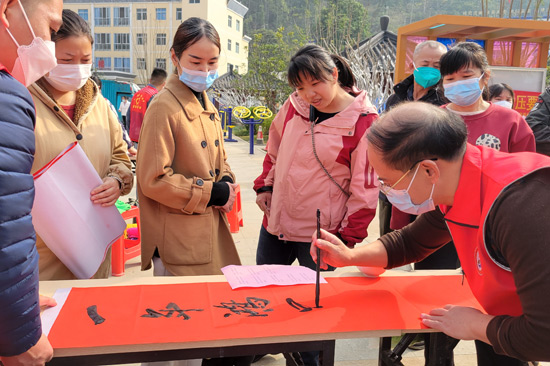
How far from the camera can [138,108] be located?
237 inches

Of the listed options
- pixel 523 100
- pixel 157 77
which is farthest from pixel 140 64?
pixel 523 100

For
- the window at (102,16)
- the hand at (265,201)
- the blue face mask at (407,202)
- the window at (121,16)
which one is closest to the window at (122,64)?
the window at (121,16)

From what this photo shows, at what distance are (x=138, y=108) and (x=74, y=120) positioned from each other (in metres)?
4.07

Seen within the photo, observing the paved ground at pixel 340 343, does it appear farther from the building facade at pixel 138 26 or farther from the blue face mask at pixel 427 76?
the building facade at pixel 138 26

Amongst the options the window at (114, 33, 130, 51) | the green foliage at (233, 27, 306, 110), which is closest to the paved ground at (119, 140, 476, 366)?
the green foliage at (233, 27, 306, 110)

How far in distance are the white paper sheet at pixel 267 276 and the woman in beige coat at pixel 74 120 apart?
0.60 metres

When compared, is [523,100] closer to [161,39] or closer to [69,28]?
[69,28]

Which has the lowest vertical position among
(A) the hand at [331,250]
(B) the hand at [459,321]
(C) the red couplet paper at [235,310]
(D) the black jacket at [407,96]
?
(C) the red couplet paper at [235,310]

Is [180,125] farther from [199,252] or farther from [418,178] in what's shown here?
[418,178]

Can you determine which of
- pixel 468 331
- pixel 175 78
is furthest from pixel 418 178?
pixel 175 78

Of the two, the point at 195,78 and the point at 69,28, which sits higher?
the point at 69,28

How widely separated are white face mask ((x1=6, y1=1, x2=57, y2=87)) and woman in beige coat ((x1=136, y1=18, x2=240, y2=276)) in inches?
28.0

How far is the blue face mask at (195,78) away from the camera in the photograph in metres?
2.21

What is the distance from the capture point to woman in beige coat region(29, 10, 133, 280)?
1.92 m
